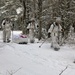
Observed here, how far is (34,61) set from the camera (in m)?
12.9

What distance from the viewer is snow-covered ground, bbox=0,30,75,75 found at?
11.3 meters

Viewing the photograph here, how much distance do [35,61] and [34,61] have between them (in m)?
0.05

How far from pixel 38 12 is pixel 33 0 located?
5.46 ft

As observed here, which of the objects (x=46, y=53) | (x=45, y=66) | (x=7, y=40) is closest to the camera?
(x=45, y=66)

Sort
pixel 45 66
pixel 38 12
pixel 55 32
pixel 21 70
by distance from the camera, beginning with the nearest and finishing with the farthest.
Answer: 1. pixel 21 70
2. pixel 45 66
3. pixel 55 32
4. pixel 38 12

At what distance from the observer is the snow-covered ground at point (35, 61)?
11.3 m

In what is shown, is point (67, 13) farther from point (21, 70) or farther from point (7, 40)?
point (21, 70)

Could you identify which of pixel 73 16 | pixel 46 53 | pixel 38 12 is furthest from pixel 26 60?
pixel 38 12

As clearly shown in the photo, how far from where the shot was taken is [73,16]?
816 inches

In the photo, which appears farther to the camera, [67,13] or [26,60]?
[67,13]

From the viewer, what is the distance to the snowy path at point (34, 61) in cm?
1133

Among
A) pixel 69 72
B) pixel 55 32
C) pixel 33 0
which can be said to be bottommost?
pixel 69 72

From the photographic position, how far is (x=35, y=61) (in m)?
12.9

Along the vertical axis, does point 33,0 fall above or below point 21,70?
above
